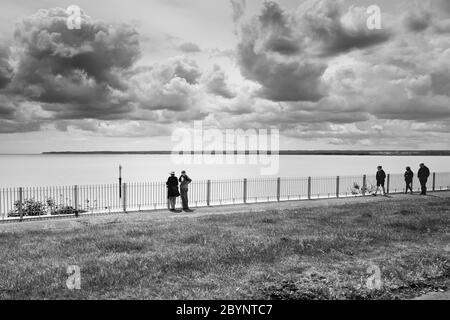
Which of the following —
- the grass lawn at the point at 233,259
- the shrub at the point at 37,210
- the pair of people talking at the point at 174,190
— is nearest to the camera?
the grass lawn at the point at 233,259

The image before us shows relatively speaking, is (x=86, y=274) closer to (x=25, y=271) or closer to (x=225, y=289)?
(x=25, y=271)

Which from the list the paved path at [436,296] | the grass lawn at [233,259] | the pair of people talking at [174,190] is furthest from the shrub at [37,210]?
the paved path at [436,296]

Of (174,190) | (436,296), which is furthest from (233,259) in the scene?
(174,190)

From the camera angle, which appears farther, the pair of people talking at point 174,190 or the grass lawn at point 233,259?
the pair of people talking at point 174,190

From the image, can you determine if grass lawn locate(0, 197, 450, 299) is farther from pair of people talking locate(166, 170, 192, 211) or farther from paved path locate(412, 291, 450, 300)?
pair of people talking locate(166, 170, 192, 211)

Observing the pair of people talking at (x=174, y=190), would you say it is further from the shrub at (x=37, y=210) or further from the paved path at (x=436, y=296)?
the paved path at (x=436, y=296)

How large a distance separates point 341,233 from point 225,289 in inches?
254

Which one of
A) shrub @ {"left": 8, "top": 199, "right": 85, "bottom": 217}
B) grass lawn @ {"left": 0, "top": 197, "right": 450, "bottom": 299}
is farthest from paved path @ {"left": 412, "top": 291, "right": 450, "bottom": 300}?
shrub @ {"left": 8, "top": 199, "right": 85, "bottom": 217}

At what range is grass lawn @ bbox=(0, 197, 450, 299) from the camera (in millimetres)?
7195

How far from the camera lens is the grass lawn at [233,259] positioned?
23.6 ft

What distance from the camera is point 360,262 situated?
9.19 m

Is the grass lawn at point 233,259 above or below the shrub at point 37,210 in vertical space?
above

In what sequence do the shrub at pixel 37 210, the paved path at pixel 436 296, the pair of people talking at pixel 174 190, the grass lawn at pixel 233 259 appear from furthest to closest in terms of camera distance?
the pair of people talking at pixel 174 190 < the shrub at pixel 37 210 < the grass lawn at pixel 233 259 < the paved path at pixel 436 296
